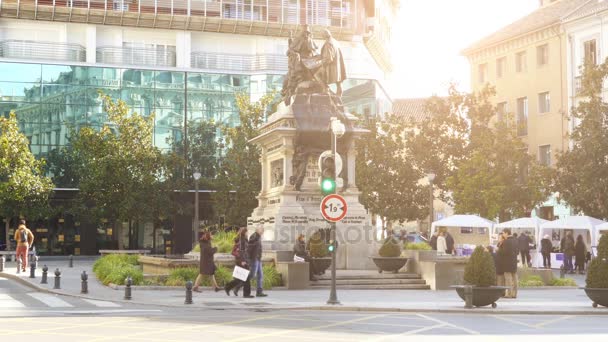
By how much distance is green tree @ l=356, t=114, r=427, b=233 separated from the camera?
183 feet

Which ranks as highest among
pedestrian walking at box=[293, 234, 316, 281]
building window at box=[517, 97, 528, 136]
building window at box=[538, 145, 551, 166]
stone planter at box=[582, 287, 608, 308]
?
building window at box=[517, 97, 528, 136]

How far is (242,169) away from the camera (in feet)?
180

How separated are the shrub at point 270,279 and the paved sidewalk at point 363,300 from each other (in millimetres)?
307

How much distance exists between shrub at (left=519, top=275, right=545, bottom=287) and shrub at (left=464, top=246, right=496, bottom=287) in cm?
750

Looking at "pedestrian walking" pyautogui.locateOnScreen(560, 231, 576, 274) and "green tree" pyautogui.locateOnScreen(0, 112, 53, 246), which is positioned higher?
"green tree" pyautogui.locateOnScreen(0, 112, 53, 246)

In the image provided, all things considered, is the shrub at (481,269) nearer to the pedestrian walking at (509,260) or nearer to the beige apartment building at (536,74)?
the pedestrian walking at (509,260)

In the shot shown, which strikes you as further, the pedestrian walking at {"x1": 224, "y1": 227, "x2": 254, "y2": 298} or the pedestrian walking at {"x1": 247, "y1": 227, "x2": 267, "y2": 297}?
the pedestrian walking at {"x1": 247, "y1": 227, "x2": 267, "y2": 297}

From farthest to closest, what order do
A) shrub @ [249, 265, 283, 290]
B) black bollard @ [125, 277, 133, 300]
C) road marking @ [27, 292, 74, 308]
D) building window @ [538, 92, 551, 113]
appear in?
building window @ [538, 92, 551, 113]
shrub @ [249, 265, 283, 290]
black bollard @ [125, 277, 133, 300]
road marking @ [27, 292, 74, 308]

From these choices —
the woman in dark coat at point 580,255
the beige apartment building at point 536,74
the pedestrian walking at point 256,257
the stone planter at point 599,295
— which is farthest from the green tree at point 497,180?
the stone planter at point 599,295

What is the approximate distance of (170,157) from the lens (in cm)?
5744

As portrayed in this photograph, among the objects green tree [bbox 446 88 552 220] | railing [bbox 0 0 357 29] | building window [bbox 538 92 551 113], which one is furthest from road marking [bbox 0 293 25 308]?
building window [bbox 538 92 551 113]

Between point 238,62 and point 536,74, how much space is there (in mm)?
18914

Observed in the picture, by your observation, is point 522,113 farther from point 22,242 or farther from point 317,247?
point 317,247

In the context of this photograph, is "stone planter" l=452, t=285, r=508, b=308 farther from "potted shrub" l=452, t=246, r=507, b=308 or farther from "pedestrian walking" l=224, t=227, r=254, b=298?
"pedestrian walking" l=224, t=227, r=254, b=298
